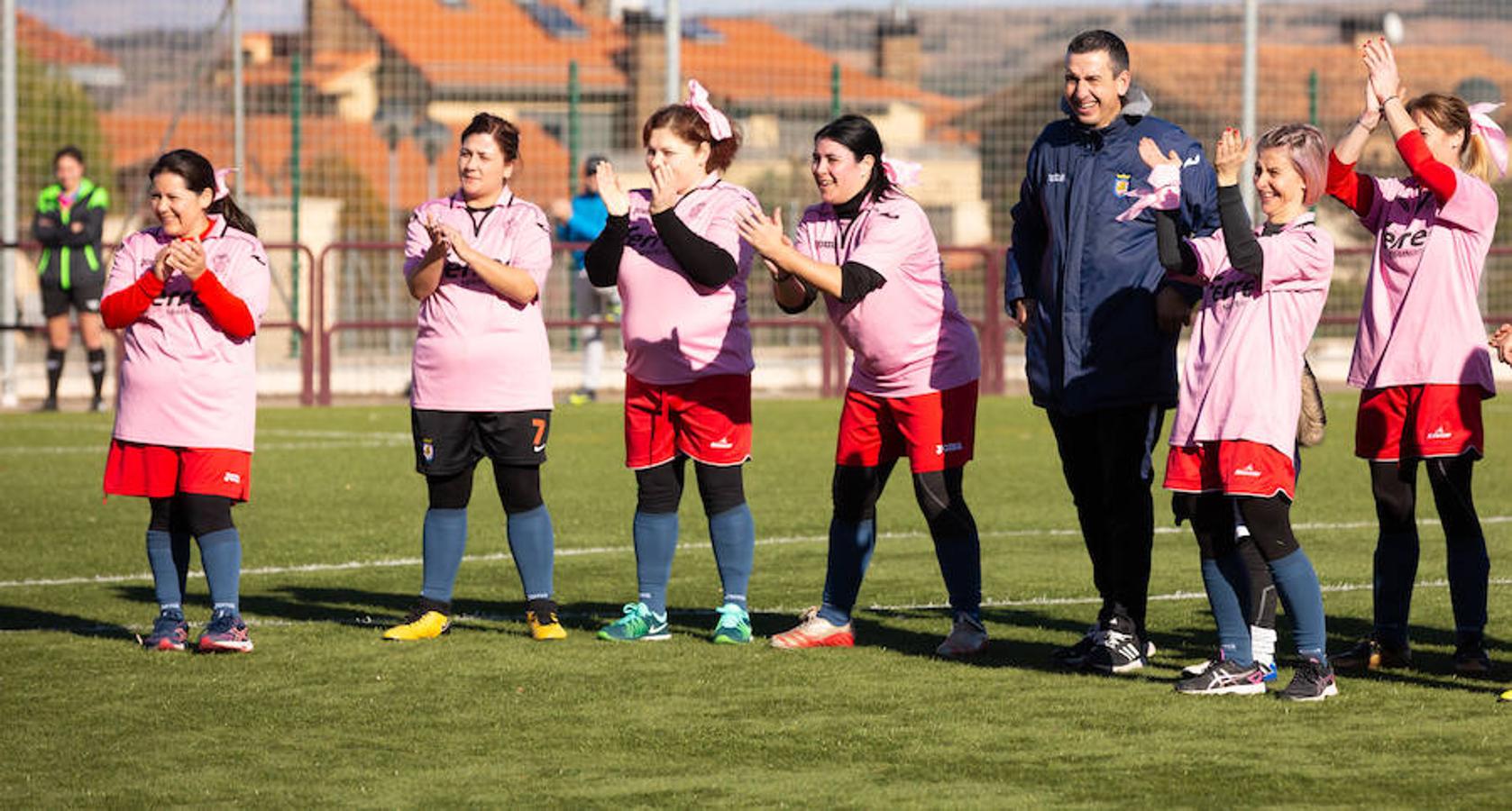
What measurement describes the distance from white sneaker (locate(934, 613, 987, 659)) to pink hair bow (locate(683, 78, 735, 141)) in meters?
1.73

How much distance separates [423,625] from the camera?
785 cm

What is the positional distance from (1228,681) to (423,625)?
8.95 feet

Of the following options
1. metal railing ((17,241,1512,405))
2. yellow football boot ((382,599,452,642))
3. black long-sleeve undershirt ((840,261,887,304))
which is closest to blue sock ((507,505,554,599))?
yellow football boot ((382,599,452,642))

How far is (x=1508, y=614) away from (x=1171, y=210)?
2.35 meters

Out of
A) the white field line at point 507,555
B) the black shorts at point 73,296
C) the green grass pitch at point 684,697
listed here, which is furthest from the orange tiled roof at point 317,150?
the green grass pitch at point 684,697

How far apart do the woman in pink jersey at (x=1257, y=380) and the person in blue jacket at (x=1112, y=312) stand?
339mm

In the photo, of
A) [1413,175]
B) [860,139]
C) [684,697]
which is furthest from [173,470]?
[1413,175]

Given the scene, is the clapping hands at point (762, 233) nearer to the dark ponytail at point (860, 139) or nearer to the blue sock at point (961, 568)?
the dark ponytail at point (860, 139)

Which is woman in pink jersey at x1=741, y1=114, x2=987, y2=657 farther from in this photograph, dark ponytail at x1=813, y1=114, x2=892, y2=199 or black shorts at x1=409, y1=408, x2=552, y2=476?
black shorts at x1=409, y1=408, x2=552, y2=476

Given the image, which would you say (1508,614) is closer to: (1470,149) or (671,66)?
(1470,149)

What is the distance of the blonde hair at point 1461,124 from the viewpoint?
6836 mm

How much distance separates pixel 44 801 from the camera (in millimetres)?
5418

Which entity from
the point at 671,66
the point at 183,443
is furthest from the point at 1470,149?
the point at 671,66

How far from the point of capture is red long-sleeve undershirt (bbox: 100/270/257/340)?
738 centimetres
